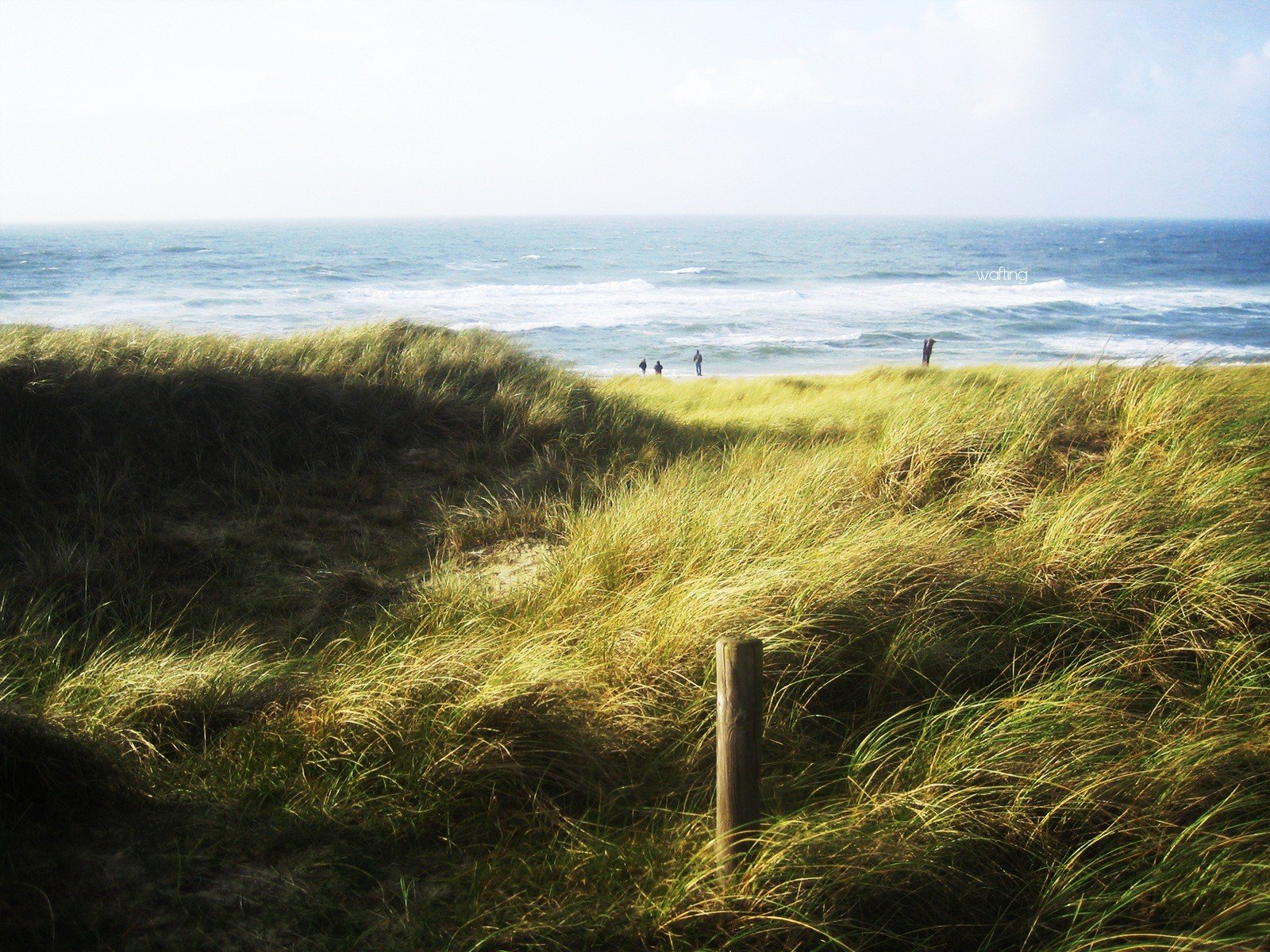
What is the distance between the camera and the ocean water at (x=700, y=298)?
108 feet

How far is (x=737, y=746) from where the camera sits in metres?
2.63

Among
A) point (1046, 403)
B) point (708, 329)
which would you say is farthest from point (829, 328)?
point (1046, 403)

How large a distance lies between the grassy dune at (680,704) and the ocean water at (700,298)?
12.2 ft

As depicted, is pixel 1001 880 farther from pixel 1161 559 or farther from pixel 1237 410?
pixel 1237 410

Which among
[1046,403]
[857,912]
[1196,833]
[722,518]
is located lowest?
[857,912]

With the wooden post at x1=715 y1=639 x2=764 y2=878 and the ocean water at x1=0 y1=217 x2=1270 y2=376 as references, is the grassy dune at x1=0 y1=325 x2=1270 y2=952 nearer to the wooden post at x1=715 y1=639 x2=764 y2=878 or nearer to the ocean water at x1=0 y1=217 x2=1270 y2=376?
the wooden post at x1=715 y1=639 x2=764 y2=878

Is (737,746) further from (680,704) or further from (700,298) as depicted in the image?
(700,298)

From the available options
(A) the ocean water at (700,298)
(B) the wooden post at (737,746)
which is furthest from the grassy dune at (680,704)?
(A) the ocean water at (700,298)

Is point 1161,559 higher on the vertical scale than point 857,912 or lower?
higher

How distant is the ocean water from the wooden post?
21.0 ft

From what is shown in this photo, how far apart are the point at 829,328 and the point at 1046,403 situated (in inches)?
1308

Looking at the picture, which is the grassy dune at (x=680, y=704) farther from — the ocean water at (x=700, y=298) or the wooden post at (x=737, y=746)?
the ocean water at (x=700, y=298)

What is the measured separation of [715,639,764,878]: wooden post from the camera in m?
2.52

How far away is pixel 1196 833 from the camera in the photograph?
2.88 m
